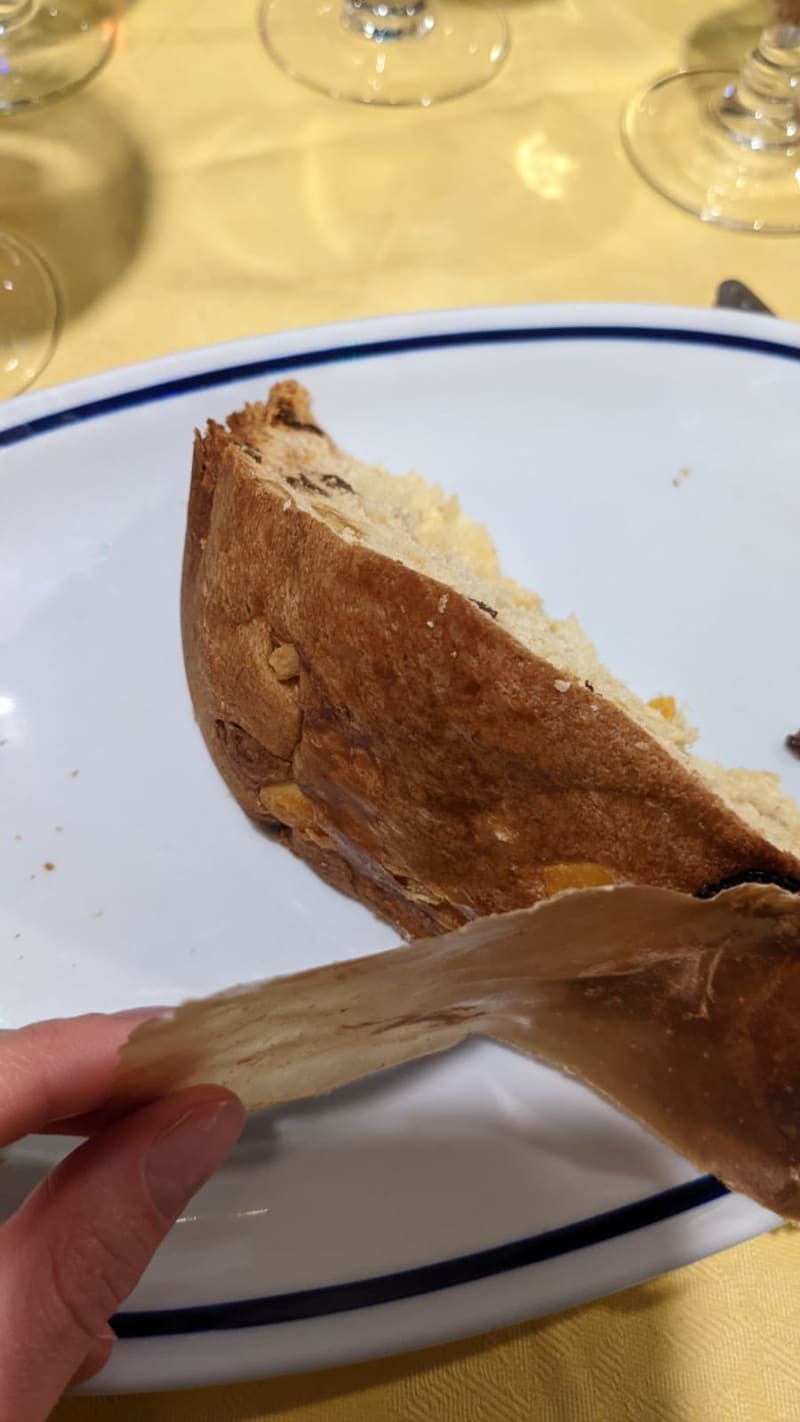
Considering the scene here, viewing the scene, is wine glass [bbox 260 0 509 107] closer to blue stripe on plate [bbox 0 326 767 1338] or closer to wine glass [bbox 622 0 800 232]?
wine glass [bbox 622 0 800 232]

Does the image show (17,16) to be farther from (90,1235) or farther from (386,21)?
(90,1235)

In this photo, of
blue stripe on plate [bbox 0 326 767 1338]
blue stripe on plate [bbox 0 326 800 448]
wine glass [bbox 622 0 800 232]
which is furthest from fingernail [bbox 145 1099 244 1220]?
wine glass [bbox 622 0 800 232]

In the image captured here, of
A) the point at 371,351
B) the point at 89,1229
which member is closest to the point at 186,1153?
the point at 89,1229

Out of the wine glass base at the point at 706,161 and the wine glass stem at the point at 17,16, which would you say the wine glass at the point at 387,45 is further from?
the wine glass stem at the point at 17,16

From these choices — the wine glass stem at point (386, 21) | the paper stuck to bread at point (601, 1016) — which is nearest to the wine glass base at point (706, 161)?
the wine glass stem at point (386, 21)

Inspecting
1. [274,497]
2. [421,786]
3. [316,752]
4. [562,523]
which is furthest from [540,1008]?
[562,523]
